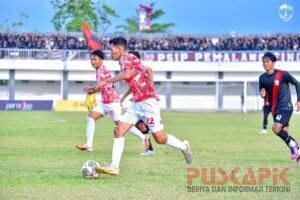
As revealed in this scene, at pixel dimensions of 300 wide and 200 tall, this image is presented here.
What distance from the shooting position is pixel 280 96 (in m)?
14.9

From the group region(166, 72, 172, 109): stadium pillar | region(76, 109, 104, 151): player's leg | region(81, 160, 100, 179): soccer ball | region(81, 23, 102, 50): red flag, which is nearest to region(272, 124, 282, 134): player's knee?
region(81, 160, 100, 179): soccer ball

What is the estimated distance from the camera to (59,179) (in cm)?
1174

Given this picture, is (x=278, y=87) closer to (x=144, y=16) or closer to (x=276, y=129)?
(x=276, y=129)

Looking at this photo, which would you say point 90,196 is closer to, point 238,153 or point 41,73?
point 238,153

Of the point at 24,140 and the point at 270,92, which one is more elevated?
the point at 270,92

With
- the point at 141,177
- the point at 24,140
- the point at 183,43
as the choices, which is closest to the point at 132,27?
the point at 183,43

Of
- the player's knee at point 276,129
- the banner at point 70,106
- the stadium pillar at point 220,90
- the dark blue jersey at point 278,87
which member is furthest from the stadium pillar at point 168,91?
the player's knee at point 276,129

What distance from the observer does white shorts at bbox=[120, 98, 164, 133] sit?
40.7 ft

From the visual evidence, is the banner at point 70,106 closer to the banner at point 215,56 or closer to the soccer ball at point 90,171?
the banner at point 215,56

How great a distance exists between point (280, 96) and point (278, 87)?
0.21m

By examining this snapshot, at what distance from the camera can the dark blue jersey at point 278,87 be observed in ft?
48.5

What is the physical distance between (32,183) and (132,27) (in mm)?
100063

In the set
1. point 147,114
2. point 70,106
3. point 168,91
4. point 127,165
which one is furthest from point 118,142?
point 168,91

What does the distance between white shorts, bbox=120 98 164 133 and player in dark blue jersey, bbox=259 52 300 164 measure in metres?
3.07
